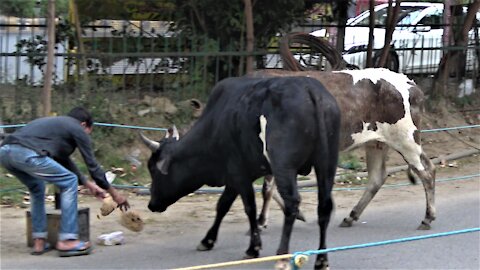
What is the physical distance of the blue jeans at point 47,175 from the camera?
7.01 m

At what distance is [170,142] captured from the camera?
7676 mm

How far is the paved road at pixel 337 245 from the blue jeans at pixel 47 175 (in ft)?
0.95

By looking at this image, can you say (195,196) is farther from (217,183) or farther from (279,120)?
(279,120)

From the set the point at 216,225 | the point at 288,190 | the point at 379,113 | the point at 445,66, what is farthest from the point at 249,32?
the point at 288,190

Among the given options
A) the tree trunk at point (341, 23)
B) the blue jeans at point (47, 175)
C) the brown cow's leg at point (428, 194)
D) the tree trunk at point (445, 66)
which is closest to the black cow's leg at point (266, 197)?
the brown cow's leg at point (428, 194)

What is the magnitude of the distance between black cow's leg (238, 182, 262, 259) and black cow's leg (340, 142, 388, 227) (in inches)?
73.3

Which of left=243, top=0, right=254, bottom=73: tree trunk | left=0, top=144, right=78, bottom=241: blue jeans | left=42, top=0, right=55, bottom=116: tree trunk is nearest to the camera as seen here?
left=0, top=144, right=78, bottom=241: blue jeans

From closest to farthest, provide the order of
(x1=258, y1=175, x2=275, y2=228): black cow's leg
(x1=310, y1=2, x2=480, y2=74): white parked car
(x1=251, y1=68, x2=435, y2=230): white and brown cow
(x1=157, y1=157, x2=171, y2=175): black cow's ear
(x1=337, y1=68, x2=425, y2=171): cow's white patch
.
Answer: (x1=157, y1=157, x2=171, y2=175): black cow's ear, (x1=258, y1=175, x2=275, y2=228): black cow's leg, (x1=251, y1=68, x2=435, y2=230): white and brown cow, (x1=337, y1=68, x2=425, y2=171): cow's white patch, (x1=310, y1=2, x2=480, y2=74): white parked car

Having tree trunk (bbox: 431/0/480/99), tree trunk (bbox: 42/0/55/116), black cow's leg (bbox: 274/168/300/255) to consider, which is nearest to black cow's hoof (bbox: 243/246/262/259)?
black cow's leg (bbox: 274/168/300/255)

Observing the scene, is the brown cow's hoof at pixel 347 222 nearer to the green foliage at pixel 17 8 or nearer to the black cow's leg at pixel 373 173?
the black cow's leg at pixel 373 173

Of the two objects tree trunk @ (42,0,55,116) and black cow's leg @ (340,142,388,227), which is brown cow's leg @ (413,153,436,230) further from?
tree trunk @ (42,0,55,116)

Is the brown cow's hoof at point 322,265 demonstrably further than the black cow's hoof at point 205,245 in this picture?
No

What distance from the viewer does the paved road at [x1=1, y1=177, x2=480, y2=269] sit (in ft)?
23.8

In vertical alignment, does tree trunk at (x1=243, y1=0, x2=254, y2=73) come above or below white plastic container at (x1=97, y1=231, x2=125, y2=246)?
above
